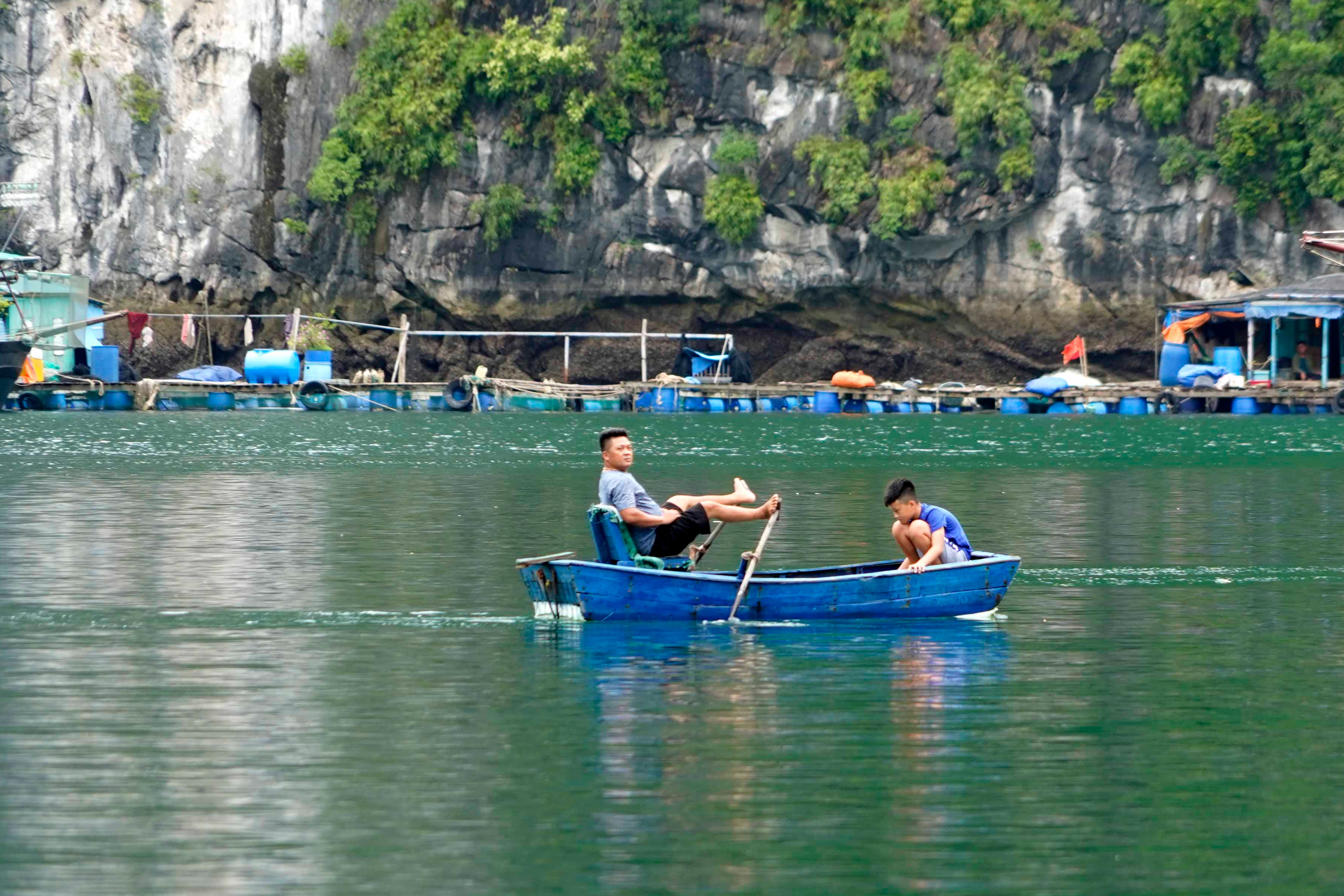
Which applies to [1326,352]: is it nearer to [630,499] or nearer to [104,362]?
[104,362]

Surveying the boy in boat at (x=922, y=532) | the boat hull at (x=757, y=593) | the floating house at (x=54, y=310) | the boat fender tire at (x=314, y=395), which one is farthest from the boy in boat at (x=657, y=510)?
A: the floating house at (x=54, y=310)

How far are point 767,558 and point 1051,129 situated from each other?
5261 centimetres

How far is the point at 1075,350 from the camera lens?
228 ft

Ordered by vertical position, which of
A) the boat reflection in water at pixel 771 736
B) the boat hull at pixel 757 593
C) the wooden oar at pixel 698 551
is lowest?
the boat reflection in water at pixel 771 736

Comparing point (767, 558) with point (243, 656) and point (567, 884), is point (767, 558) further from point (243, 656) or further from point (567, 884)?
point (567, 884)

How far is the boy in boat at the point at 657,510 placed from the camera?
1584 centimetres

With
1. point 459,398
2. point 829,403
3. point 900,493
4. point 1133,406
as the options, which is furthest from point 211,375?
point 900,493

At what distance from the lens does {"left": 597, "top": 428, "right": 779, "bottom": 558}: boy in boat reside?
52.0 feet

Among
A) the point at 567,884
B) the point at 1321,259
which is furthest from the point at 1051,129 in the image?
the point at 567,884

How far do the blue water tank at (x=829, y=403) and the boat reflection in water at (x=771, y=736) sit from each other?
52.4m

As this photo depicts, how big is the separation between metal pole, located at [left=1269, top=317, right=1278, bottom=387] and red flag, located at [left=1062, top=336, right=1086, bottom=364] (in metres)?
7.11

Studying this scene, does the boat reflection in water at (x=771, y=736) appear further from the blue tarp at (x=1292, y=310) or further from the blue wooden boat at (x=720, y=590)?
the blue tarp at (x=1292, y=310)

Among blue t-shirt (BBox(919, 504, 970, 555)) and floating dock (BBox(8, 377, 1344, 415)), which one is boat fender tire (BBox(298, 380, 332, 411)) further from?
blue t-shirt (BBox(919, 504, 970, 555))

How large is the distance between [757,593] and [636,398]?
55.1 m
